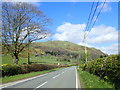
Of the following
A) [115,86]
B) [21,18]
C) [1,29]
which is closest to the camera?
[115,86]

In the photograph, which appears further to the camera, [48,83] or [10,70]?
[10,70]

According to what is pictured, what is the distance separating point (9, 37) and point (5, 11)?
5.01 m

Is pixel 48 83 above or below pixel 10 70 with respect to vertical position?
below

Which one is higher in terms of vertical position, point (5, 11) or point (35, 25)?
point (5, 11)

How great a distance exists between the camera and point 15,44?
97.5 feet

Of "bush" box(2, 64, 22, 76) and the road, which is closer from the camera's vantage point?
the road

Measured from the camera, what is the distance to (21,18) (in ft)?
101

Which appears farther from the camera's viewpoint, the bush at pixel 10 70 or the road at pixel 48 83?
the bush at pixel 10 70

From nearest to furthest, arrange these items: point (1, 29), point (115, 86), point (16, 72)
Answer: point (115, 86) → point (16, 72) → point (1, 29)

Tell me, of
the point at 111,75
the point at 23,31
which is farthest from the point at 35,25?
the point at 111,75

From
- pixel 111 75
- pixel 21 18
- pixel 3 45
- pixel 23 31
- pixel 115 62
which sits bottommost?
pixel 111 75

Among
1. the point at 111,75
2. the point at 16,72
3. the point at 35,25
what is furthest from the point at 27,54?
the point at 111,75

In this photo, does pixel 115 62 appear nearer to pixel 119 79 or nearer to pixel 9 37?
pixel 119 79

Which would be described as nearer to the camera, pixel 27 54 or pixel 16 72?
pixel 16 72
